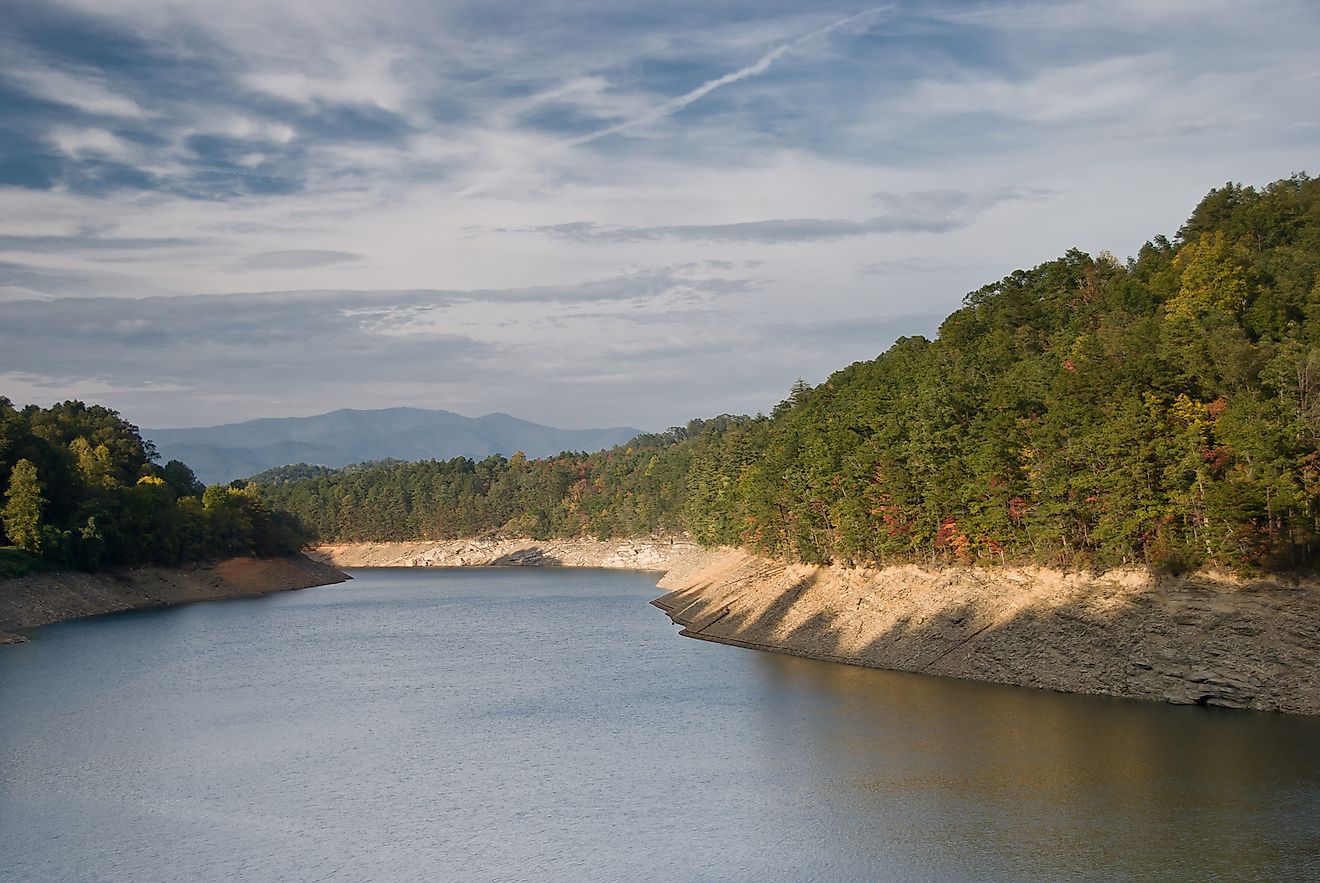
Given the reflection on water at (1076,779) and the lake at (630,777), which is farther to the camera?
the lake at (630,777)

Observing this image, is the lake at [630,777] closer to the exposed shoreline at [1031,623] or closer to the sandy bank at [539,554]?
the exposed shoreline at [1031,623]

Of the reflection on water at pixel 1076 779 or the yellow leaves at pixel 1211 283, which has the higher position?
the yellow leaves at pixel 1211 283

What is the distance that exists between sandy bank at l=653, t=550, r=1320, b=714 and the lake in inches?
69.6

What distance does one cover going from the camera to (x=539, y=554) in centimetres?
18212

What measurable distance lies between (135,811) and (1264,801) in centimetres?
3292

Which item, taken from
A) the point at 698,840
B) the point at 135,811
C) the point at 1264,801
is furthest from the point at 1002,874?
the point at 135,811

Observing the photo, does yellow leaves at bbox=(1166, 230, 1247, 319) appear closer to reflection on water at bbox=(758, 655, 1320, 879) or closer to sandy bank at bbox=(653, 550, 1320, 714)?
sandy bank at bbox=(653, 550, 1320, 714)

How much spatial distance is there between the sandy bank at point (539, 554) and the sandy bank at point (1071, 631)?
84842mm

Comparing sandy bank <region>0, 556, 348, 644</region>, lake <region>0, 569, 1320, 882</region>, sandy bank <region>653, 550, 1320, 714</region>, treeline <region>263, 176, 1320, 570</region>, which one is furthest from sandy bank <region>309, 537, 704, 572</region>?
lake <region>0, 569, 1320, 882</region>

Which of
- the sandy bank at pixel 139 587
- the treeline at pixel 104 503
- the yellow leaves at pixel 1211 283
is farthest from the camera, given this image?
→ the treeline at pixel 104 503

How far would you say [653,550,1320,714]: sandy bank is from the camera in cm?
4178

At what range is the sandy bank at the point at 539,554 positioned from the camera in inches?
6289

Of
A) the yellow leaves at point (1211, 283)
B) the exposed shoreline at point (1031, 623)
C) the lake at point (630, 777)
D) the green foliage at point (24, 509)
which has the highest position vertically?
the yellow leaves at point (1211, 283)

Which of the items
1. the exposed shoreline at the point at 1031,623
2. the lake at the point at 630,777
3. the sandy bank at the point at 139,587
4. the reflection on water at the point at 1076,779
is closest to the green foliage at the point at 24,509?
the sandy bank at the point at 139,587
